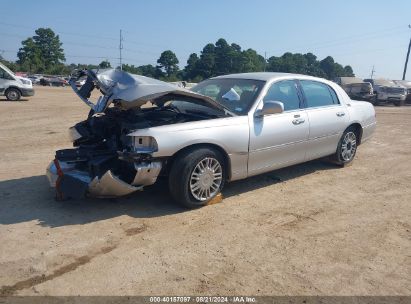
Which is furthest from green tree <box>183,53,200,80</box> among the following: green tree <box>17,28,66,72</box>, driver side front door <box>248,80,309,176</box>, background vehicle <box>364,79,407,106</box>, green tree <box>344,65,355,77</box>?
driver side front door <box>248,80,309,176</box>

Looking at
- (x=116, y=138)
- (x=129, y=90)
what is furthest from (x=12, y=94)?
(x=129, y=90)

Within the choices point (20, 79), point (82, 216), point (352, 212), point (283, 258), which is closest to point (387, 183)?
point (352, 212)

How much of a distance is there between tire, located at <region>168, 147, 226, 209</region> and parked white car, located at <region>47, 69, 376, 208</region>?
0.01 meters

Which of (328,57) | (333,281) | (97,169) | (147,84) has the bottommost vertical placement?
(333,281)

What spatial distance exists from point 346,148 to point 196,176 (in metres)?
3.29

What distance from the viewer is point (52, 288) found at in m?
2.98

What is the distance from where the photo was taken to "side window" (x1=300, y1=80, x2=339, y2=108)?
5926 mm

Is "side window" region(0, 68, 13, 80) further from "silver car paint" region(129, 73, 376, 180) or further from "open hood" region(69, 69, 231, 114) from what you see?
"silver car paint" region(129, 73, 376, 180)

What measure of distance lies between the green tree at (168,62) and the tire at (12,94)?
77734 mm

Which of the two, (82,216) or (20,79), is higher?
(20,79)

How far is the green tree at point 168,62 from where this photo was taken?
9544cm

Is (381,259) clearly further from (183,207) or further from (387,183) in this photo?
(387,183)

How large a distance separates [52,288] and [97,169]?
1758 mm

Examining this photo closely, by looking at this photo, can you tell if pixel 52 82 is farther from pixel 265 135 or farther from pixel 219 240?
pixel 219 240
